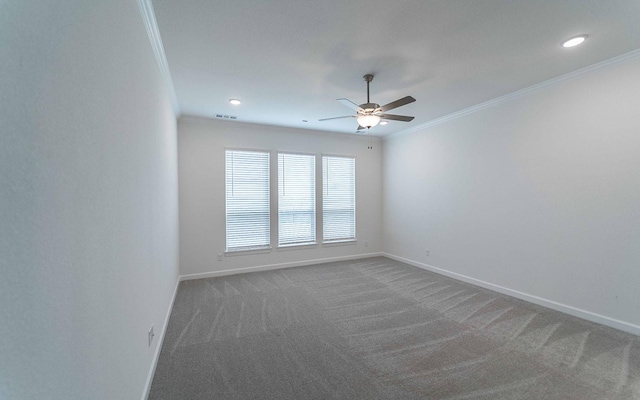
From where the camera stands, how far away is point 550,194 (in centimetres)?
326

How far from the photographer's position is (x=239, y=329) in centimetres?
281

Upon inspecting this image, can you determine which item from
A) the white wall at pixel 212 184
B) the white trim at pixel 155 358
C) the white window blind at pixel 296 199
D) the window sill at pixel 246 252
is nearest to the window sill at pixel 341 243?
the white wall at pixel 212 184

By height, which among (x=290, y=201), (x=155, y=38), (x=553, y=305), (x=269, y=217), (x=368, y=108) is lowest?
(x=553, y=305)

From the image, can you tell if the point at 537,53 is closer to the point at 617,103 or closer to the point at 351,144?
the point at 617,103

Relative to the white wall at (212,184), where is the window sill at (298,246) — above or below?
below

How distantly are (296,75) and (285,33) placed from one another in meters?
0.75

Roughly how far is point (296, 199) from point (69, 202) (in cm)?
446

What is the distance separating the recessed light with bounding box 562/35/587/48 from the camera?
2.32 metres

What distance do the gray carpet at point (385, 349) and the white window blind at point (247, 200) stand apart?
1.22m

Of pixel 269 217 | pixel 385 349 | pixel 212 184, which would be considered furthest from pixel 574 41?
pixel 212 184

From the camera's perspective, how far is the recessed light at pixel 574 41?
7.62 ft

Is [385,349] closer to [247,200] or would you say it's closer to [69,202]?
[69,202]

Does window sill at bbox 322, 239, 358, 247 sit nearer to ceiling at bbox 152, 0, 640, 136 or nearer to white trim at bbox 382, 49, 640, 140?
white trim at bbox 382, 49, 640, 140

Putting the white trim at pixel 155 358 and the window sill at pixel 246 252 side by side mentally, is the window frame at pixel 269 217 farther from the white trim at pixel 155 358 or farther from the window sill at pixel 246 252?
the white trim at pixel 155 358
